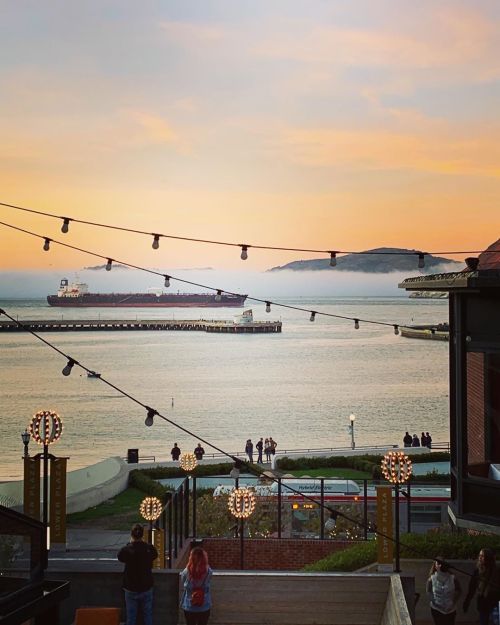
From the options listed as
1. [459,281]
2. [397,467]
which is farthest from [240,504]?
[459,281]

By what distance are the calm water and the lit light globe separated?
26305mm

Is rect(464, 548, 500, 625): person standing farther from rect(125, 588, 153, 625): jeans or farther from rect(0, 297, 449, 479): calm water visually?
rect(0, 297, 449, 479): calm water

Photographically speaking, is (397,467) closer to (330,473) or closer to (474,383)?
(474,383)

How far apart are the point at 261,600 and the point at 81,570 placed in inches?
87.3

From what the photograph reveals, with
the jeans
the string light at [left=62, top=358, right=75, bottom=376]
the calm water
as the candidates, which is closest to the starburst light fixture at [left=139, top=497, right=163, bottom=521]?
the string light at [left=62, top=358, right=75, bottom=376]

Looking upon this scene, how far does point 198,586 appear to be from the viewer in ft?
29.6

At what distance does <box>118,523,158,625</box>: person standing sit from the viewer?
913 cm

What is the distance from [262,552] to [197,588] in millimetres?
9086

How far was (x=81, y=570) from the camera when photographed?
10.0 m

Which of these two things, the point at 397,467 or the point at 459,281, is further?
the point at 397,467

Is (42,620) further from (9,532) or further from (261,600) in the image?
(261,600)

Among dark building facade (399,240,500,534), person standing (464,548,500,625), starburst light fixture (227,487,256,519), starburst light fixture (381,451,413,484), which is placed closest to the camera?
person standing (464,548,500,625)

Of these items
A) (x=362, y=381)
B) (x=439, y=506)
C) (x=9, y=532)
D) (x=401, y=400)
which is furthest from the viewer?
(x=362, y=381)

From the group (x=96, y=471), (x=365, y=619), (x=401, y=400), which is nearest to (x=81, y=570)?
(x=365, y=619)
